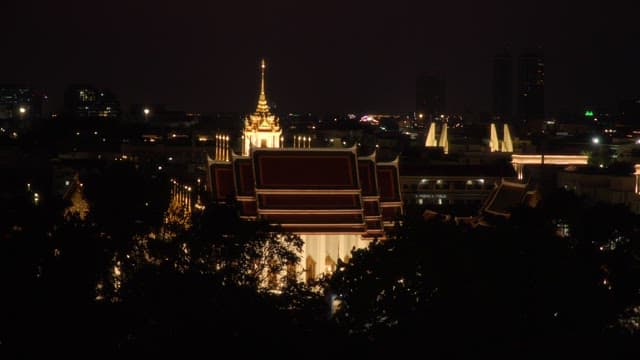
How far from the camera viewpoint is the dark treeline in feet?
94.3

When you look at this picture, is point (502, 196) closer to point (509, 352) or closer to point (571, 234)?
point (571, 234)

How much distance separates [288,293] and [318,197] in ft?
70.5

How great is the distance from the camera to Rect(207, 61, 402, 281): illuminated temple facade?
52.5 m

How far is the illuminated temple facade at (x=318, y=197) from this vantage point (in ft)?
172

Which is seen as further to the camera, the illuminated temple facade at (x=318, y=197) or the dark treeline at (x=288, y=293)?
the illuminated temple facade at (x=318, y=197)

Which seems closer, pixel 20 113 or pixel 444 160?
pixel 444 160

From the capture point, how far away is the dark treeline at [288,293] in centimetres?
2873

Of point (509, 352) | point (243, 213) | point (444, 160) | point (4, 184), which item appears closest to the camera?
point (509, 352)

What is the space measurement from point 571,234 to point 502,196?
57.8 ft

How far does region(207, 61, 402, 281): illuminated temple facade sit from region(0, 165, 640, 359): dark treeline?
1450cm

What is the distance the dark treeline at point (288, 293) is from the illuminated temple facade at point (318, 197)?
14503 mm

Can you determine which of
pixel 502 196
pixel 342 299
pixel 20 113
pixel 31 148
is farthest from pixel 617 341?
pixel 20 113

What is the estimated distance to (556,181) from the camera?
302 feet

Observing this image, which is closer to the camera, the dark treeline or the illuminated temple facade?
the dark treeline
